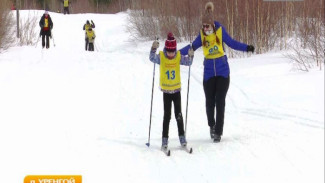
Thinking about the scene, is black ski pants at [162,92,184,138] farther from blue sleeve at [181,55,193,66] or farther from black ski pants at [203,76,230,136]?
Answer: black ski pants at [203,76,230,136]

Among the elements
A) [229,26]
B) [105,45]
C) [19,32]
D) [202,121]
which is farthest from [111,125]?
[105,45]

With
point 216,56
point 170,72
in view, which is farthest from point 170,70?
point 216,56

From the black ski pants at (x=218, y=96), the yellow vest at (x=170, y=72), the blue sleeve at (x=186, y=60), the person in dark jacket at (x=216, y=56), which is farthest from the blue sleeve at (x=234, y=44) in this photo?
the yellow vest at (x=170, y=72)

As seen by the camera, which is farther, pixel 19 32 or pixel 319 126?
pixel 19 32

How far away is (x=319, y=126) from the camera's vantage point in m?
7.01

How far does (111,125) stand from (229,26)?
973cm

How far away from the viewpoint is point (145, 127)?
7797mm

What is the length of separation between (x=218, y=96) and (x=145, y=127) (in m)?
1.76

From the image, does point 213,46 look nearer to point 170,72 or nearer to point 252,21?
point 170,72

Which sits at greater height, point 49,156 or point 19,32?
point 19,32

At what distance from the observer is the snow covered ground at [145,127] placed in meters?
5.40

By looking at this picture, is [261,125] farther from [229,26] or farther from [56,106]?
[229,26]

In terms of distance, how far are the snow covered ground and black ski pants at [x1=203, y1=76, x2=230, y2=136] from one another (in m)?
0.31

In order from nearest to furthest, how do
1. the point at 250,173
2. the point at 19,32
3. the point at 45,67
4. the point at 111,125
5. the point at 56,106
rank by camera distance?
the point at 250,173
the point at 111,125
the point at 56,106
the point at 45,67
the point at 19,32
